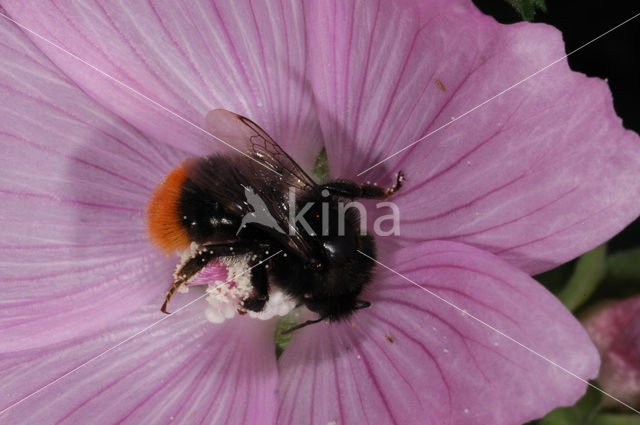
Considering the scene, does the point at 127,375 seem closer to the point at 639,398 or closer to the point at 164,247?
the point at 164,247

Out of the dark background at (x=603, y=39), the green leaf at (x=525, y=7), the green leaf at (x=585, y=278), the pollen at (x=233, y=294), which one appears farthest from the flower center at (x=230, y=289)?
the dark background at (x=603, y=39)

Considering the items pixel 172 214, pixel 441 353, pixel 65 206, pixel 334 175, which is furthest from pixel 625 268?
pixel 65 206

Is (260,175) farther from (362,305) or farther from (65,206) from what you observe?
(65,206)

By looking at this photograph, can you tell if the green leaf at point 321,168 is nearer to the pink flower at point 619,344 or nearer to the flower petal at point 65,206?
the flower petal at point 65,206

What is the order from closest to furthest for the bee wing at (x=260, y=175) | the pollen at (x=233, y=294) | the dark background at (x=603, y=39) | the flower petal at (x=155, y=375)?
the bee wing at (x=260, y=175) < the pollen at (x=233, y=294) < the flower petal at (x=155, y=375) < the dark background at (x=603, y=39)

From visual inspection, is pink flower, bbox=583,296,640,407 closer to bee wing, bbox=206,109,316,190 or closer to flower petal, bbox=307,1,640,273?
flower petal, bbox=307,1,640,273

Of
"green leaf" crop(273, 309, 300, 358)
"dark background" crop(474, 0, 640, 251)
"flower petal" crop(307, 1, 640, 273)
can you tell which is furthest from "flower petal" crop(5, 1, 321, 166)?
"dark background" crop(474, 0, 640, 251)
